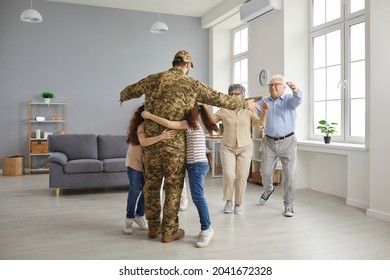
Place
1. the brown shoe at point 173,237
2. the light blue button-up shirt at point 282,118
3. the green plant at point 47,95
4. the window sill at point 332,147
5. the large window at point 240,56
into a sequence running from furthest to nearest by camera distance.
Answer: the large window at point 240,56 < the green plant at point 47,95 < the window sill at point 332,147 < the light blue button-up shirt at point 282,118 < the brown shoe at point 173,237

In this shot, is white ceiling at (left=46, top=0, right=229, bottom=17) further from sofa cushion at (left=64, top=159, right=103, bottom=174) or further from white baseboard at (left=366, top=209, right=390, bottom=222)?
white baseboard at (left=366, top=209, right=390, bottom=222)

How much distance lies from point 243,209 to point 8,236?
253 cm

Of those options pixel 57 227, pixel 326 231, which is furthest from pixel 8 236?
pixel 326 231

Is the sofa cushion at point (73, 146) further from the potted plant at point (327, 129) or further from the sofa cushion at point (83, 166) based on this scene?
the potted plant at point (327, 129)

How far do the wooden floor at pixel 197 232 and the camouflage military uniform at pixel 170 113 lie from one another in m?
0.44

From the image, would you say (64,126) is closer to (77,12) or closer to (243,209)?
(77,12)

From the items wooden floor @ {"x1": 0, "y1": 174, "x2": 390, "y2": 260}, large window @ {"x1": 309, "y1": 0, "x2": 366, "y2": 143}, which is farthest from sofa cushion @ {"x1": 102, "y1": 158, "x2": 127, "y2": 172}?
large window @ {"x1": 309, "y1": 0, "x2": 366, "y2": 143}

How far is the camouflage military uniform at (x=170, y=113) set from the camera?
2.89 meters

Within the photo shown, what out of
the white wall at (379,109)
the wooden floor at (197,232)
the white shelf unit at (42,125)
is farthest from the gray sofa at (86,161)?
the white wall at (379,109)

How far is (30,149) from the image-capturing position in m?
7.47

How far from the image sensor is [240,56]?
27.7ft

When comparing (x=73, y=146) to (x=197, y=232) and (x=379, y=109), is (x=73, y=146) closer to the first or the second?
(x=197, y=232)

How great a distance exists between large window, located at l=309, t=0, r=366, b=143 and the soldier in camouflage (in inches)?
101
